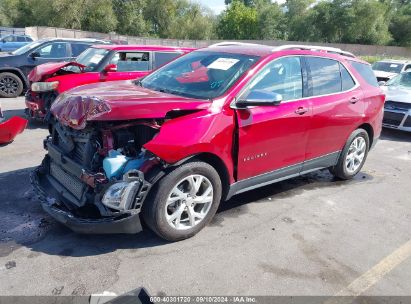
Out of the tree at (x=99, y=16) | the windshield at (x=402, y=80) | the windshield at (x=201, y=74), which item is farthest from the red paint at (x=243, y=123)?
the tree at (x=99, y=16)

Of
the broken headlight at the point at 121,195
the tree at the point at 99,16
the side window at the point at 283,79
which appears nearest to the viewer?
the broken headlight at the point at 121,195

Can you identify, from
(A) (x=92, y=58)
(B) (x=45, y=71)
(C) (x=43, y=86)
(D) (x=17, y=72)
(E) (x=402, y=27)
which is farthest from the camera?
(E) (x=402, y=27)

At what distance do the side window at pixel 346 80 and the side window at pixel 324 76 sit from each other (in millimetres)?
74

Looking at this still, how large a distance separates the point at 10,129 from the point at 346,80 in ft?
17.4

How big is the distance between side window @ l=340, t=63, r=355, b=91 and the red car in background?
10.9 ft

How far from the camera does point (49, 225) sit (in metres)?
3.75

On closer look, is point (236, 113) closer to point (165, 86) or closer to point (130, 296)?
point (165, 86)

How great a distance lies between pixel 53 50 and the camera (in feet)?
33.7

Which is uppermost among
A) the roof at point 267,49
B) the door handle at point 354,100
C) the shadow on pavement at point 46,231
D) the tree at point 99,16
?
the tree at point 99,16

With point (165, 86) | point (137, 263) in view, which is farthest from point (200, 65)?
point (137, 263)

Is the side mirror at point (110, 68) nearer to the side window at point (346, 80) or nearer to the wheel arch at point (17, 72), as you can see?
the wheel arch at point (17, 72)

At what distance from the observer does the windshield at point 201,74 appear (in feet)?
12.6

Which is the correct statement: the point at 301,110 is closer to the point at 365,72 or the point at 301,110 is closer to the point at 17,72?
the point at 365,72

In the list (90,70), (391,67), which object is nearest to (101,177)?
(90,70)
